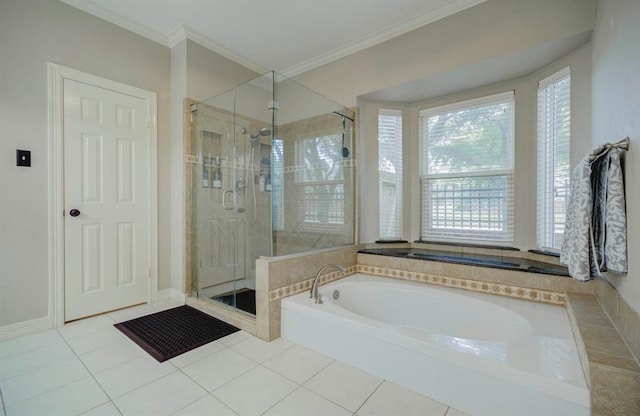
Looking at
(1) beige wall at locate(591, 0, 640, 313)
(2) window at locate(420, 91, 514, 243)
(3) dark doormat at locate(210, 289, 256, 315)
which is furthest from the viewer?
(2) window at locate(420, 91, 514, 243)

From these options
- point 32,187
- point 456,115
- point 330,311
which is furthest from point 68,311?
point 456,115

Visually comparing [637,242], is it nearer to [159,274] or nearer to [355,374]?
[355,374]

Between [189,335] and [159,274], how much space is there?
3.47ft

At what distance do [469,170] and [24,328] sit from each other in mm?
3947

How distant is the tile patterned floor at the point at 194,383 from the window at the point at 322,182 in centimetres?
A: 126

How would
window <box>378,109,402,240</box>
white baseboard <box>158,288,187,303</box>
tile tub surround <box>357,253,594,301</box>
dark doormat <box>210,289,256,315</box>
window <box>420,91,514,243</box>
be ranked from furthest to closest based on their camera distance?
window <box>378,109,402,240</box> < white baseboard <box>158,288,187,303</box> < window <box>420,91,514,243</box> < dark doormat <box>210,289,256,315</box> < tile tub surround <box>357,253,594,301</box>

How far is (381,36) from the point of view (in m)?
2.68

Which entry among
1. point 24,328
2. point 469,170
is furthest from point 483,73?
point 24,328

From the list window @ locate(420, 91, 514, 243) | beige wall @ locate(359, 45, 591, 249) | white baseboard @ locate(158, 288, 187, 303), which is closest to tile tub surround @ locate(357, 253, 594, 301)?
beige wall @ locate(359, 45, 591, 249)

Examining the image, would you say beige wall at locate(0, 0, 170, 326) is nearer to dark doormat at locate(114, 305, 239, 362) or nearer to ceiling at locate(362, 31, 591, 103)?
dark doormat at locate(114, 305, 239, 362)

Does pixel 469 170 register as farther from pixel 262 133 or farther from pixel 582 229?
pixel 262 133

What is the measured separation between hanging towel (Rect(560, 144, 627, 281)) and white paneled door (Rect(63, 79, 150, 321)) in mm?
3312

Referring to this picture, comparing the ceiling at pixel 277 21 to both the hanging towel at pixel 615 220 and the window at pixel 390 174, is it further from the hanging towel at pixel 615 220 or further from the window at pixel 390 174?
the hanging towel at pixel 615 220

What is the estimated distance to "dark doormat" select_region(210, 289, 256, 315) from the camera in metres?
2.39
